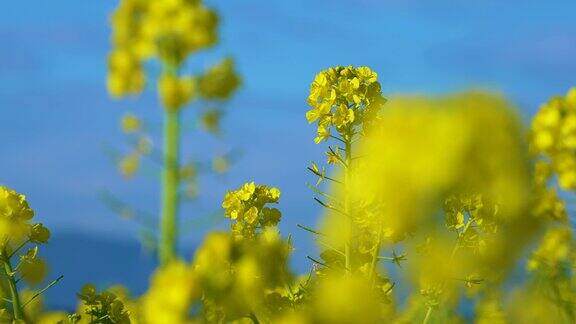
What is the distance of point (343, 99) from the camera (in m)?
6.25

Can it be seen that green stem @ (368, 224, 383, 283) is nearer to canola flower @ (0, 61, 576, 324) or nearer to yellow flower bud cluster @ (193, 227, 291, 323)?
canola flower @ (0, 61, 576, 324)

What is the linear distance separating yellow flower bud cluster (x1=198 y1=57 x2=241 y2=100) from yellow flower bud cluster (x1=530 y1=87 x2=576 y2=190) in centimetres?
258

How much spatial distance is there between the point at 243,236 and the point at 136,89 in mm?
2621

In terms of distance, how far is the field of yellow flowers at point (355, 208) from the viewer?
3.38 metres

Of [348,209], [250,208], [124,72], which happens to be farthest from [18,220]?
[124,72]

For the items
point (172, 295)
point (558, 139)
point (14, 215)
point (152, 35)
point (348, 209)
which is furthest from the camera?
point (14, 215)

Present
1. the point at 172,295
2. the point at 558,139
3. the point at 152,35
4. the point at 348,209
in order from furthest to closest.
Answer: the point at 348,209 → the point at 558,139 → the point at 152,35 → the point at 172,295

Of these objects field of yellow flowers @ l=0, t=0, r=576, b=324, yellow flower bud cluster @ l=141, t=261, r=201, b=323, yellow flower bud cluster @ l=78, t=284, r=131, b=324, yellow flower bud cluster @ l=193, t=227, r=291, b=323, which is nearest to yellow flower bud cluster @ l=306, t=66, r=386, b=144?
field of yellow flowers @ l=0, t=0, r=576, b=324

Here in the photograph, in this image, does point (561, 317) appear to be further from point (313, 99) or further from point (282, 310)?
point (282, 310)

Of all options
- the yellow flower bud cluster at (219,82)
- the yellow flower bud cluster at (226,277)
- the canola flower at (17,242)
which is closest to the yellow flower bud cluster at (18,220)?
the canola flower at (17,242)

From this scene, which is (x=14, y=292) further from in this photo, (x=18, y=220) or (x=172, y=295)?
(x=172, y=295)

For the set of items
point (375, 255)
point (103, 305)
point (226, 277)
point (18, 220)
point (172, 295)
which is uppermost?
point (18, 220)

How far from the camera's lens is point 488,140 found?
4.61 m

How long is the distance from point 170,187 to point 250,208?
2.98m
